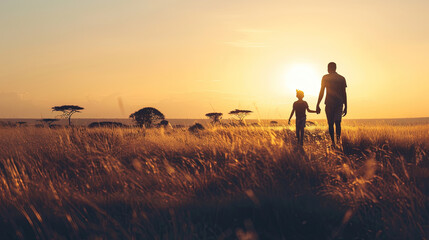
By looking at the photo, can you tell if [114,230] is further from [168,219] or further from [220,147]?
[220,147]

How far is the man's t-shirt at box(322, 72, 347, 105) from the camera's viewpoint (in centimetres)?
810

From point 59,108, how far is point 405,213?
43.4 meters

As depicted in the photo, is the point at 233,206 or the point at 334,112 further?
the point at 334,112

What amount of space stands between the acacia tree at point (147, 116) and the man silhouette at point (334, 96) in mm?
23591

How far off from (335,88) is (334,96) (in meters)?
0.19

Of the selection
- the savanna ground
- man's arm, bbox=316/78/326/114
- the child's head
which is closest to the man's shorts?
man's arm, bbox=316/78/326/114

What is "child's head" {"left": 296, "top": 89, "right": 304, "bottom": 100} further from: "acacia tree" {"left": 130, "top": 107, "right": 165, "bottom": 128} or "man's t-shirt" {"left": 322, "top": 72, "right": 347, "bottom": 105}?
"acacia tree" {"left": 130, "top": 107, "right": 165, "bottom": 128}

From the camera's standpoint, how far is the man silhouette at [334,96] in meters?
8.06

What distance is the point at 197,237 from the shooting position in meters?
2.77

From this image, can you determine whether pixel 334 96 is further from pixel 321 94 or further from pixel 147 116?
pixel 147 116

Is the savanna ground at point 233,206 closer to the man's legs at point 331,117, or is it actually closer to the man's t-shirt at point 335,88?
the man's legs at point 331,117

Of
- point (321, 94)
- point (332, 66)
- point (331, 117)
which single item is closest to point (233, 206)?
point (331, 117)

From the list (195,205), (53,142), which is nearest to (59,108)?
(53,142)

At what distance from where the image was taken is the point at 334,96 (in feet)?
26.7
